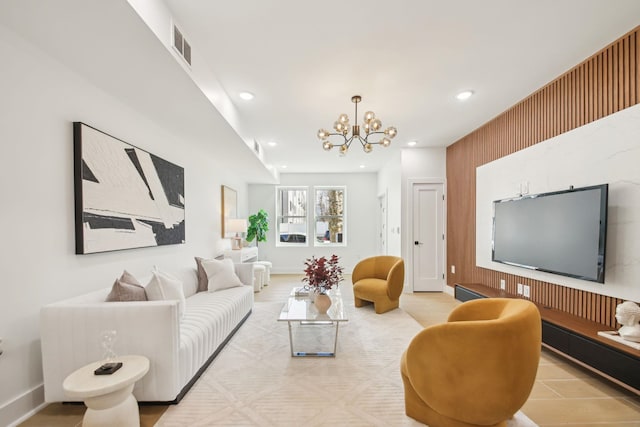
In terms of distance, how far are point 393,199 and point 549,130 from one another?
3.15 meters

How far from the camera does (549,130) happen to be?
10.1 ft

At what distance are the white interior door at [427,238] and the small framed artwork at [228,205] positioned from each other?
3622 mm

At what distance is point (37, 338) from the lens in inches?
76.1

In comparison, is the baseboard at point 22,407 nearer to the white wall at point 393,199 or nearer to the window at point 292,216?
the white wall at point 393,199

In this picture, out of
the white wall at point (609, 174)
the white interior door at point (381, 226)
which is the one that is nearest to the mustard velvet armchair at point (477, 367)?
the white wall at point (609, 174)

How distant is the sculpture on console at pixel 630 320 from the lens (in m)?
2.00

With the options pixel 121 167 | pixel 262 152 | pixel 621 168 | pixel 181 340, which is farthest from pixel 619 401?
pixel 262 152

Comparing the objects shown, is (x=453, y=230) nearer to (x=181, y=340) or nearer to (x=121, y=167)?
(x=181, y=340)

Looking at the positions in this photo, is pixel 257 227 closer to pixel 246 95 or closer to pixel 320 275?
pixel 246 95

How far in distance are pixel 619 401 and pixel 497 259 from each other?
1.87 meters

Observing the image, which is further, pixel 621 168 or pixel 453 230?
pixel 453 230

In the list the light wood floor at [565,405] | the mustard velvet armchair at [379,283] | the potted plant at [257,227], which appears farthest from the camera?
the potted plant at [257,227]

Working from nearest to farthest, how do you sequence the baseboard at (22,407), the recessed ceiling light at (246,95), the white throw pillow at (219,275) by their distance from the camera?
the baseboard at (22,407)
the recessed ceiling light at (246,95)
the white throw pillow at (219,275)

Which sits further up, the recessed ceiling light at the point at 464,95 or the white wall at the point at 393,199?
the recessed ceiling light at the point at 464,95
